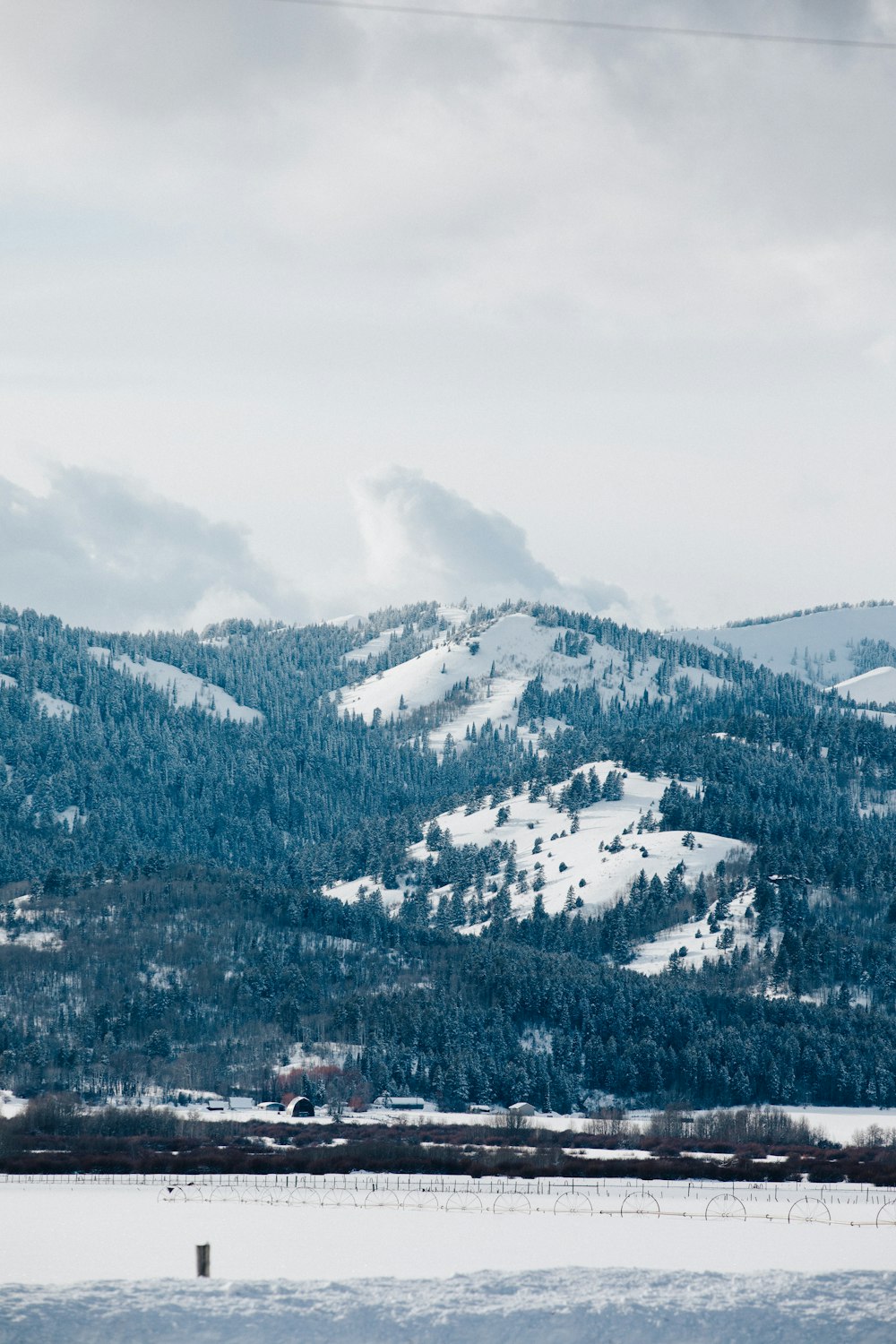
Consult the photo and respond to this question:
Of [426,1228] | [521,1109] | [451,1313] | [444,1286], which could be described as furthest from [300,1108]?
[451,1313]

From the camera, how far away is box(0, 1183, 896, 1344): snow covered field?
43.6m

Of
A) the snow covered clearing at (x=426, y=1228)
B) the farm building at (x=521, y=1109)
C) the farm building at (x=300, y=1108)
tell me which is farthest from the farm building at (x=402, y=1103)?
the snow covered clearing at (x=426, y=1228)

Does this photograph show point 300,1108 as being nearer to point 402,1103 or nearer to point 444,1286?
point 402,1103

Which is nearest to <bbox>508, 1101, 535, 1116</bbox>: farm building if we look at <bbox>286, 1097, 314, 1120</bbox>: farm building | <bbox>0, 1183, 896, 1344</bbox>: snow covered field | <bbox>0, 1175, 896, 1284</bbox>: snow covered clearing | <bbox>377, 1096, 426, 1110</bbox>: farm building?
<bbox>377, 1096, 426, 1110</bbox>: farm building

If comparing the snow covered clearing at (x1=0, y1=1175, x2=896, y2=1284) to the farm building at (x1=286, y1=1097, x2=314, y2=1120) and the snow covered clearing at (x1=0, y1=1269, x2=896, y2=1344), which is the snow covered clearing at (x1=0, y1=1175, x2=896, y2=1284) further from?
the farm building at (x1=286, y1=1097, x2=314, y2=1120)

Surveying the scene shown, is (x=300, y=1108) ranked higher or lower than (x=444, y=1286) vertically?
lower

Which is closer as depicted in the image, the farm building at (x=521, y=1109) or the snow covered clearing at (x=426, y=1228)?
the snow covered clearing at (x=426, y=1228)

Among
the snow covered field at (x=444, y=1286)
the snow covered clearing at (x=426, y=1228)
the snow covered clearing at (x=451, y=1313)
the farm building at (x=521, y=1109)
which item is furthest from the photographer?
the farm building at (x=521, y=1109)

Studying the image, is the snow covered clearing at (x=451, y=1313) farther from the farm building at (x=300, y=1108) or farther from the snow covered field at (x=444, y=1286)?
the farm building at (x=300, y=1108)

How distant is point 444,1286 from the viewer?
4750 cm

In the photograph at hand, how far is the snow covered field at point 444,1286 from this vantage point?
43.6m

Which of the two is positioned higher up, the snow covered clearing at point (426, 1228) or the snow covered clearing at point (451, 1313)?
the snow covered clearing at point (451, 1313)

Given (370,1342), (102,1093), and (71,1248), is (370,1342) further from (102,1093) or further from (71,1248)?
(102,1093)

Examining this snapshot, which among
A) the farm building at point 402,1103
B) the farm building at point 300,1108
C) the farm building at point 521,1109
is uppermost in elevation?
the farm building at point 300,1108
